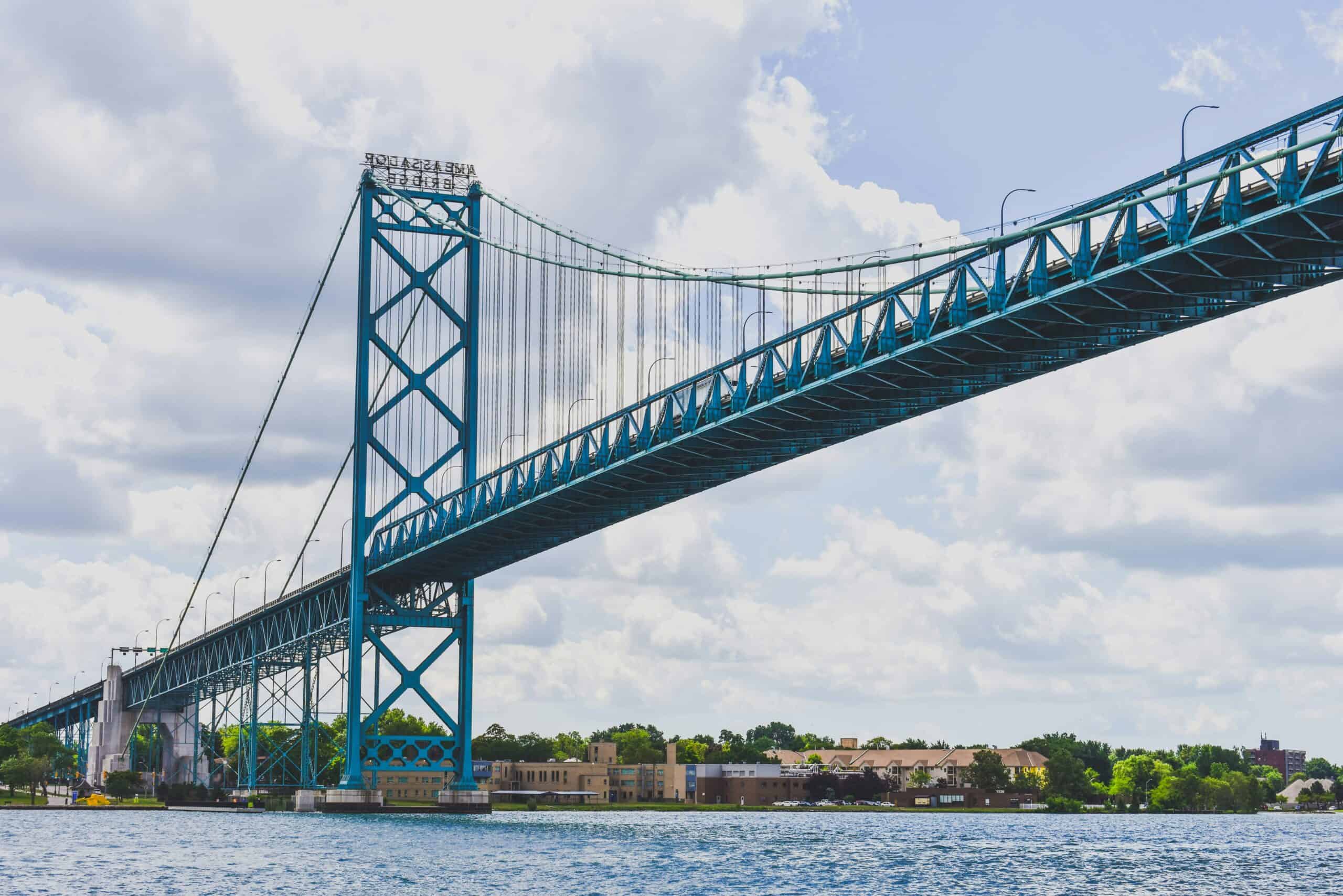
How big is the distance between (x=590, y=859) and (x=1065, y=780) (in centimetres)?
13107

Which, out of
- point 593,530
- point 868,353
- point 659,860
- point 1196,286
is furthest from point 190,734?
point 1196,286

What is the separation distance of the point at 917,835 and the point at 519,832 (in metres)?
27.0

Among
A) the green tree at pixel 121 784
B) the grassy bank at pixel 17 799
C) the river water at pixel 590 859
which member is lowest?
the river water at pixel 590 859

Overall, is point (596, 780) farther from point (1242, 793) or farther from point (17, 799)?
point (1242, 793)

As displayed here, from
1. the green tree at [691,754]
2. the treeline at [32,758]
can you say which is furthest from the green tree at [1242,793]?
the treeline at [32,758]

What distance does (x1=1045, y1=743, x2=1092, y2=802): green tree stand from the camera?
589 feet

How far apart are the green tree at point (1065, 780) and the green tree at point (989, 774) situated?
14.3 feet

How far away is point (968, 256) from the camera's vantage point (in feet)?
158

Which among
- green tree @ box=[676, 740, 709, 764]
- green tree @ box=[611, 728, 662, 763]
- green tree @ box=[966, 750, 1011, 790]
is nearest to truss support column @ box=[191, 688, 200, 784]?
green tree @ box=[611, 728, 662, 763]

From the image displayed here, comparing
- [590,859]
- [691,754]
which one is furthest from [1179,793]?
[590,859]

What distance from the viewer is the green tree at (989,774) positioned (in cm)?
17975

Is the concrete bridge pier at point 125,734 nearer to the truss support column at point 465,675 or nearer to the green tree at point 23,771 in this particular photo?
the green tree at point 23,771

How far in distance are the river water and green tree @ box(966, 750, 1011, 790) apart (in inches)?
3146

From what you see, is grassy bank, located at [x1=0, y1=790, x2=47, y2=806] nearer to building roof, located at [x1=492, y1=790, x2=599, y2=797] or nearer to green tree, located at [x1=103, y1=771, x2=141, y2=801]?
green tree, located at [x1=103, y1=771, x2=141, y2=801]
